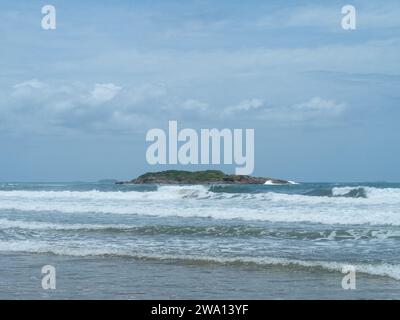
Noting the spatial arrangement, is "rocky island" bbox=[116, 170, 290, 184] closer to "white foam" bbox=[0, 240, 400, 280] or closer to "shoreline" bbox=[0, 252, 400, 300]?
"white foam" bbox=[0, 240, 400, 280]

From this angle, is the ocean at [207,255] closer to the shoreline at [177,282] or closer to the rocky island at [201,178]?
the shoreline at [177,282]

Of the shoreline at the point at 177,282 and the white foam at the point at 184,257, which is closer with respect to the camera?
the shoreline at the point at 177,282

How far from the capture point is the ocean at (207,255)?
875 cm

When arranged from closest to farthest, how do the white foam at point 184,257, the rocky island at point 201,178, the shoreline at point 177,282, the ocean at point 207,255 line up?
the shoreline at point 177,282, the ocean at point 207,255, the white foam at point 184,257, the rocky island at point 201,178

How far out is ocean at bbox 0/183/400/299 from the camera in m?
8.75

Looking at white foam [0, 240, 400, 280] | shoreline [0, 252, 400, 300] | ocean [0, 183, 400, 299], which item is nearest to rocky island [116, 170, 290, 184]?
ocean [0, 183, 400, 299]

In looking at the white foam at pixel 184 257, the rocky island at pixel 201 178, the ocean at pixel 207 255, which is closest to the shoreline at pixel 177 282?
the ocean at pixel 207 255

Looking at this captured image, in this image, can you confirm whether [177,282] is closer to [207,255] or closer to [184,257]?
[184,257]
